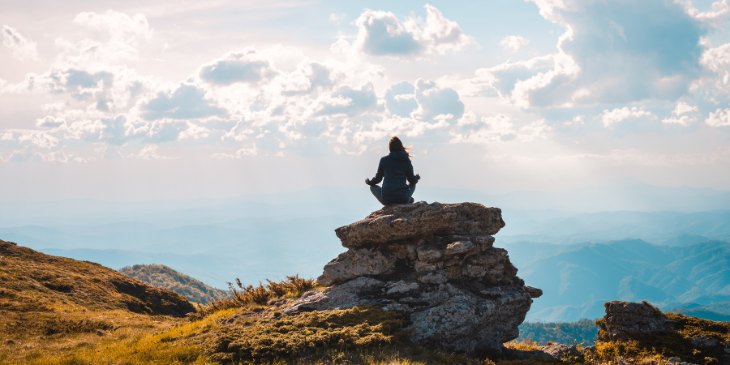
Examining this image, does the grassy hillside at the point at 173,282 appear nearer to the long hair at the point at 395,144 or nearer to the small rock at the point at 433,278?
the long hair at the point at 395,144

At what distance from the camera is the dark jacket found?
2133 cm

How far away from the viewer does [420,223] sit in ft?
60.6

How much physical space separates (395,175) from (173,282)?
77651 mm

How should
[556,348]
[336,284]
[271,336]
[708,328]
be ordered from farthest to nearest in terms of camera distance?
[336,284] → [556,348] → [708,328] → [271,336]

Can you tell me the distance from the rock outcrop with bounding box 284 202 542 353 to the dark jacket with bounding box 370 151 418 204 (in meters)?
1.10

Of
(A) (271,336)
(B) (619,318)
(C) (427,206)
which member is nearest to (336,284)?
(C) (427,206)

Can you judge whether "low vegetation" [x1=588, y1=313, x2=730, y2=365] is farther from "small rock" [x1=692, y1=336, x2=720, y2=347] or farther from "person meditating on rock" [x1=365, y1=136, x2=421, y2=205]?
"person meditating on rock" [x1=365, y1=136, x2=421, y2=205]

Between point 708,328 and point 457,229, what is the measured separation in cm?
849

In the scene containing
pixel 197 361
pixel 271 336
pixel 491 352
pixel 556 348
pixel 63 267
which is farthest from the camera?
pixel 63 267

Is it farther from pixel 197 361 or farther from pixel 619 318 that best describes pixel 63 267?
pixel 619 318

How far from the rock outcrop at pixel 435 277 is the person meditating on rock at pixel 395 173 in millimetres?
1115

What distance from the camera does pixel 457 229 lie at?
19.1 metres

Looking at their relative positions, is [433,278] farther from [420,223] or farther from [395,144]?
[395,144]

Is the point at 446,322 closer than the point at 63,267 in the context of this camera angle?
Yes
